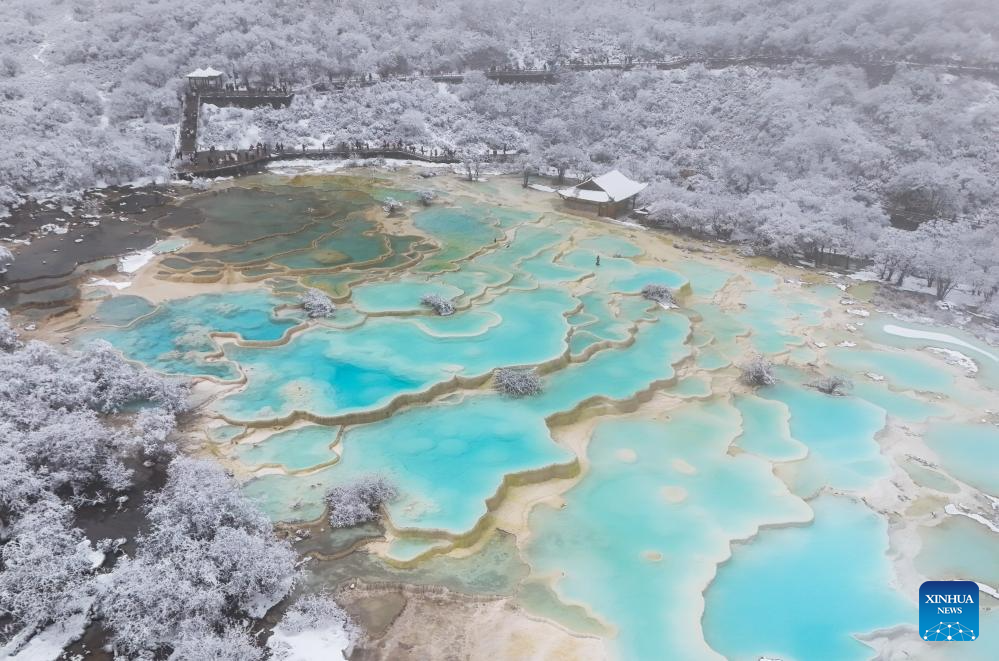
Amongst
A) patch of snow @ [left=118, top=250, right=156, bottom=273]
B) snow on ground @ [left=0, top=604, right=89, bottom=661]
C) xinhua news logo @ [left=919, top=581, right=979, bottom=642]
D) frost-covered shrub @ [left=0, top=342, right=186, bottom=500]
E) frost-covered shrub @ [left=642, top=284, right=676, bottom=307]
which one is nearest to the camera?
snow on ground @ [left=0, top=604, right=89, bottom=661]

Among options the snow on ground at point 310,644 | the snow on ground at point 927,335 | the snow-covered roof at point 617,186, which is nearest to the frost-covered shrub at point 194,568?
the snow on ground at point 310,644

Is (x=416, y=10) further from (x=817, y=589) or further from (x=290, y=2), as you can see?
(x=817, y=589)

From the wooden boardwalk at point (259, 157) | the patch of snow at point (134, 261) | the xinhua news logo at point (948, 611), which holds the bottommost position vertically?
the patch of snow at point (134, 261)

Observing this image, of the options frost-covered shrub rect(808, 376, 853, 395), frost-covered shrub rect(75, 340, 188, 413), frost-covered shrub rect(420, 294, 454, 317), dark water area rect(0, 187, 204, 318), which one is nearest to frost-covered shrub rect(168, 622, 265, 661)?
frost-covered shrub rect(75, 340, 188, 413)

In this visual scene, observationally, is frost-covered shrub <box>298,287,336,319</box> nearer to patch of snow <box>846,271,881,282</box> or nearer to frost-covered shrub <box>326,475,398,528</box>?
frost-covered shrub <box>326,475,398,528</box>

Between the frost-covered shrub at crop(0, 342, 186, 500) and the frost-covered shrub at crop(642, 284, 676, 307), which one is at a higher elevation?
the frost-covered shrub at crop(642, 284, 676, 307)

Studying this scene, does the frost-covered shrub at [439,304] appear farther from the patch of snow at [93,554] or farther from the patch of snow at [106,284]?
the patch of snow at [93,554]

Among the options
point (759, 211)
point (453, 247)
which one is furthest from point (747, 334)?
point (453, 247)
